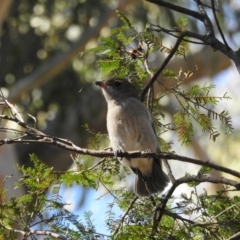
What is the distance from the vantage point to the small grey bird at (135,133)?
4.43 metres

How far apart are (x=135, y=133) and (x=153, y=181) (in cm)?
37

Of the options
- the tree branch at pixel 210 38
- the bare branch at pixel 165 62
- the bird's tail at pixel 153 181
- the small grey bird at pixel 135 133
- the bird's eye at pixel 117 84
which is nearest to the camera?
the tree branch at pixel 210 38

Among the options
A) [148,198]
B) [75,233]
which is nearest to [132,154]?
[148,198]

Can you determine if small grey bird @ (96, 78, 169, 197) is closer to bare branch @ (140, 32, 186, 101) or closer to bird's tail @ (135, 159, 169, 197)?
bird's tail @ (135, 159, 169, 197)

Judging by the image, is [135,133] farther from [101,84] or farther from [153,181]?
[101,84]

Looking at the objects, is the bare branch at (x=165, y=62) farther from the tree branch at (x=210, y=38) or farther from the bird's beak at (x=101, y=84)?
the bird's beak at (x=101, y=84)

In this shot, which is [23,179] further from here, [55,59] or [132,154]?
[55,59]

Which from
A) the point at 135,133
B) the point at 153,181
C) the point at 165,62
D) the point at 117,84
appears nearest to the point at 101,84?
the point at 117,84

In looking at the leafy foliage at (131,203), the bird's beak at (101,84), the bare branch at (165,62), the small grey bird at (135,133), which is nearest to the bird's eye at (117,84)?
the small grey bird at (135,133)

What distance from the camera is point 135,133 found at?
15.0ft

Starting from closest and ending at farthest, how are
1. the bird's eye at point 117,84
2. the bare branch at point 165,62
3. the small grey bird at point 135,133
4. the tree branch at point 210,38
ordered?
1. the tree branch at point 210,38
2. the bare branch at point 165,62
3. the small grey bird at point 135,133
4. the bird's eye at point 117,84

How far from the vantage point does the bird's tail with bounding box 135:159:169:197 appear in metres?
4.14

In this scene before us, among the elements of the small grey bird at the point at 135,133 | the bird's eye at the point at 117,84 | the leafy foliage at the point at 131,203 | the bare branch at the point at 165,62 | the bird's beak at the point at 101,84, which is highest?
the bird's beak at the point at 101,84

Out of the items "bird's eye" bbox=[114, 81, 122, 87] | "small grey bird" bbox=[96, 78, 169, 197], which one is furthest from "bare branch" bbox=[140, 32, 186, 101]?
"bird's eye" bbox=[114, 81, 122, 87]
